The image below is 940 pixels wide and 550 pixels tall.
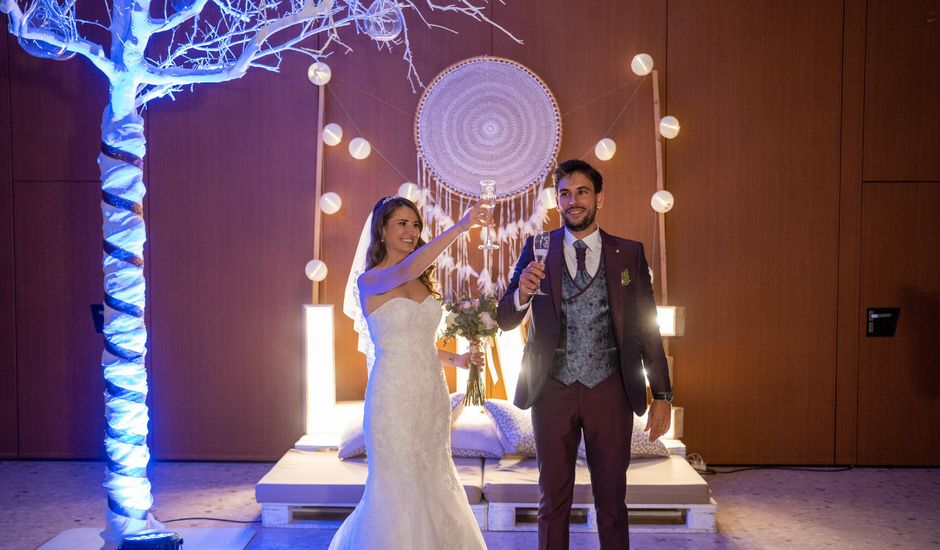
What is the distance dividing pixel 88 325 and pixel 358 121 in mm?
2240

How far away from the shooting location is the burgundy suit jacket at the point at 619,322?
261 cm

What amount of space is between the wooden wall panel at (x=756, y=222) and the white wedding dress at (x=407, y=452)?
2.45m

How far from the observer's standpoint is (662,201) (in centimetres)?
441

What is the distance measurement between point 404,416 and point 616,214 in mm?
2511

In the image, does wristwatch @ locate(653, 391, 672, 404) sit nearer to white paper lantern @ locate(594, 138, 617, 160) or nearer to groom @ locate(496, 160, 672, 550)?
groom @ locate(496, 160, 672, 550)

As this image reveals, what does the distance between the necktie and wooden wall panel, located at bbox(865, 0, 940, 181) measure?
295 centimetres

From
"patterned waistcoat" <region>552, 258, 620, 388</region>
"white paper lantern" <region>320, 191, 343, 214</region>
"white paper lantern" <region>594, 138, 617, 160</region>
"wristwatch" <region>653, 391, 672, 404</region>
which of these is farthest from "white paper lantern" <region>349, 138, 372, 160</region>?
"wristwatch" <region>653, 391, 672, 404</region>

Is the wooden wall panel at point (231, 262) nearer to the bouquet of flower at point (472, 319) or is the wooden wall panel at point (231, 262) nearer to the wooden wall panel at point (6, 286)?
the wooden wall panel at point (6, 286)

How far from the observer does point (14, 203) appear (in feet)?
15.6

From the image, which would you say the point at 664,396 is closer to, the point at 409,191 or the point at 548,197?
the point at 548,197

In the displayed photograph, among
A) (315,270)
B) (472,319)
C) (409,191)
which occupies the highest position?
(409,191)

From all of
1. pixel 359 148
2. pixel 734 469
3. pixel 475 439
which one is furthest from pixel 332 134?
pixel 734 469

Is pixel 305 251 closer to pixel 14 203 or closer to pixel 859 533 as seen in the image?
pixel 14 203

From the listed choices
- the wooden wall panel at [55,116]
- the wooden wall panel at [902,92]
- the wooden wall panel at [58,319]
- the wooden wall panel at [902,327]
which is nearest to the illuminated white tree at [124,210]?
the wooden wall panel at [55,116]
